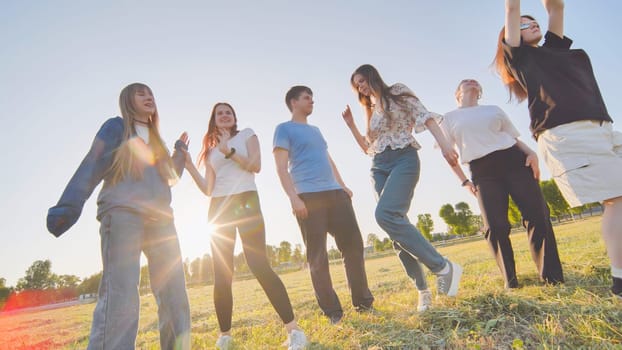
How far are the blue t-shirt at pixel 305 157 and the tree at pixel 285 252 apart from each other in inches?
3565

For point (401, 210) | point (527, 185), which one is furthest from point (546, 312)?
point (527, 185)

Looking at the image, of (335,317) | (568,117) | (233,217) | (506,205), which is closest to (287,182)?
(233,217)

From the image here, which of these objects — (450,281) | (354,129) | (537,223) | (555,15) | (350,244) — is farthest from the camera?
(354,129)

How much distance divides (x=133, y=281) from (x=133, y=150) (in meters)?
1.18

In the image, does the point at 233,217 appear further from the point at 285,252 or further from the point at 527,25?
the point at 285,252

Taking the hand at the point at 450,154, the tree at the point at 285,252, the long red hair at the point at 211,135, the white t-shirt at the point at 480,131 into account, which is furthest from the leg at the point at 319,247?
the tree at the point at 285,252

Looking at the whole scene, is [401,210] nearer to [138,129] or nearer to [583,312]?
[583,312]

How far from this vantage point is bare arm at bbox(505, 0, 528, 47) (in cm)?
319

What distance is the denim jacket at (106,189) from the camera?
8.30ft

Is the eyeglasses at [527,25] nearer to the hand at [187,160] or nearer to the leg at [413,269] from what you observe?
the leg at [413,269]

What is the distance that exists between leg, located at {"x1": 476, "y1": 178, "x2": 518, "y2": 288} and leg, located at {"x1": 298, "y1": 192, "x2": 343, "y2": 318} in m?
2.22

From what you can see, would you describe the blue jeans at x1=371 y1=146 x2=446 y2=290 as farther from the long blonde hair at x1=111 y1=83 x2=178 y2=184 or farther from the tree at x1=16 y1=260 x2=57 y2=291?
the tree at x1=16 y1=260 x2=57 y2=291

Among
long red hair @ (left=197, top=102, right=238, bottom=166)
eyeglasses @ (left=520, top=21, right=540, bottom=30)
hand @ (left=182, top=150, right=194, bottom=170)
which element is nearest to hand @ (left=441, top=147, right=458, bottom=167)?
eyeglasses @ (left=520, top=21, right=540, bottom=30)

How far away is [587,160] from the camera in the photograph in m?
3.04
